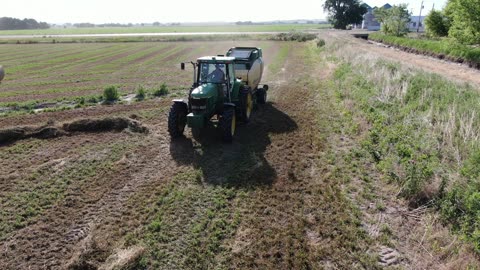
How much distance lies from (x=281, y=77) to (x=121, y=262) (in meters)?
17.5

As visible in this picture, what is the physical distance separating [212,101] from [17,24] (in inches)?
6464

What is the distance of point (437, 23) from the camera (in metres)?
41.2

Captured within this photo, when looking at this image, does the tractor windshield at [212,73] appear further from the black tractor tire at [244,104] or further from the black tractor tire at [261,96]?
the black tractor tire at [261,96]

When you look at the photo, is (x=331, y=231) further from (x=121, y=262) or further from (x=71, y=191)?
(x=71, y=191)

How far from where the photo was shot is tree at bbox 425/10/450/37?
1599 inches

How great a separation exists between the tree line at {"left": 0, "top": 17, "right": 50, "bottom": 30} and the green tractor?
16026 cm

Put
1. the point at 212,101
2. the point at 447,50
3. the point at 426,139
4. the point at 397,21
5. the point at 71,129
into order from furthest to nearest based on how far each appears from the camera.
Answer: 1. the point at 397,21
2. the point at 447,50
3. the point at 71,129
4. the point at 212,101
5. the point at 426,139

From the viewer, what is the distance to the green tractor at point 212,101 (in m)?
9.59

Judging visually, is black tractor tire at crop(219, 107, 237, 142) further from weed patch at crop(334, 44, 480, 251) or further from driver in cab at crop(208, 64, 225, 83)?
weed patch at crop(334, 44, 480, 251)

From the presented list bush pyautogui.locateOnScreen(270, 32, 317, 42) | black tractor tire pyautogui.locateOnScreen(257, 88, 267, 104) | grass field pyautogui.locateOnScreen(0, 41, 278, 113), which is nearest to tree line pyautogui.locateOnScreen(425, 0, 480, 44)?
black tractor tire pyautogui.locateOnScreen(257, 88, 267, 104)

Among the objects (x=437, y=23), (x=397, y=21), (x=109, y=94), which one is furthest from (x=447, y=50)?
(x=109, y=94)

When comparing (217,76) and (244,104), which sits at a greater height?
(217,76)

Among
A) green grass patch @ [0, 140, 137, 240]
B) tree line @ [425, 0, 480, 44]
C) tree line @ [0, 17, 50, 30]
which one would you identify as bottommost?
green grass patch @ [0, 140, 137, 240]

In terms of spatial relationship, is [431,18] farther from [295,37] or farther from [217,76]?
[217,76]
